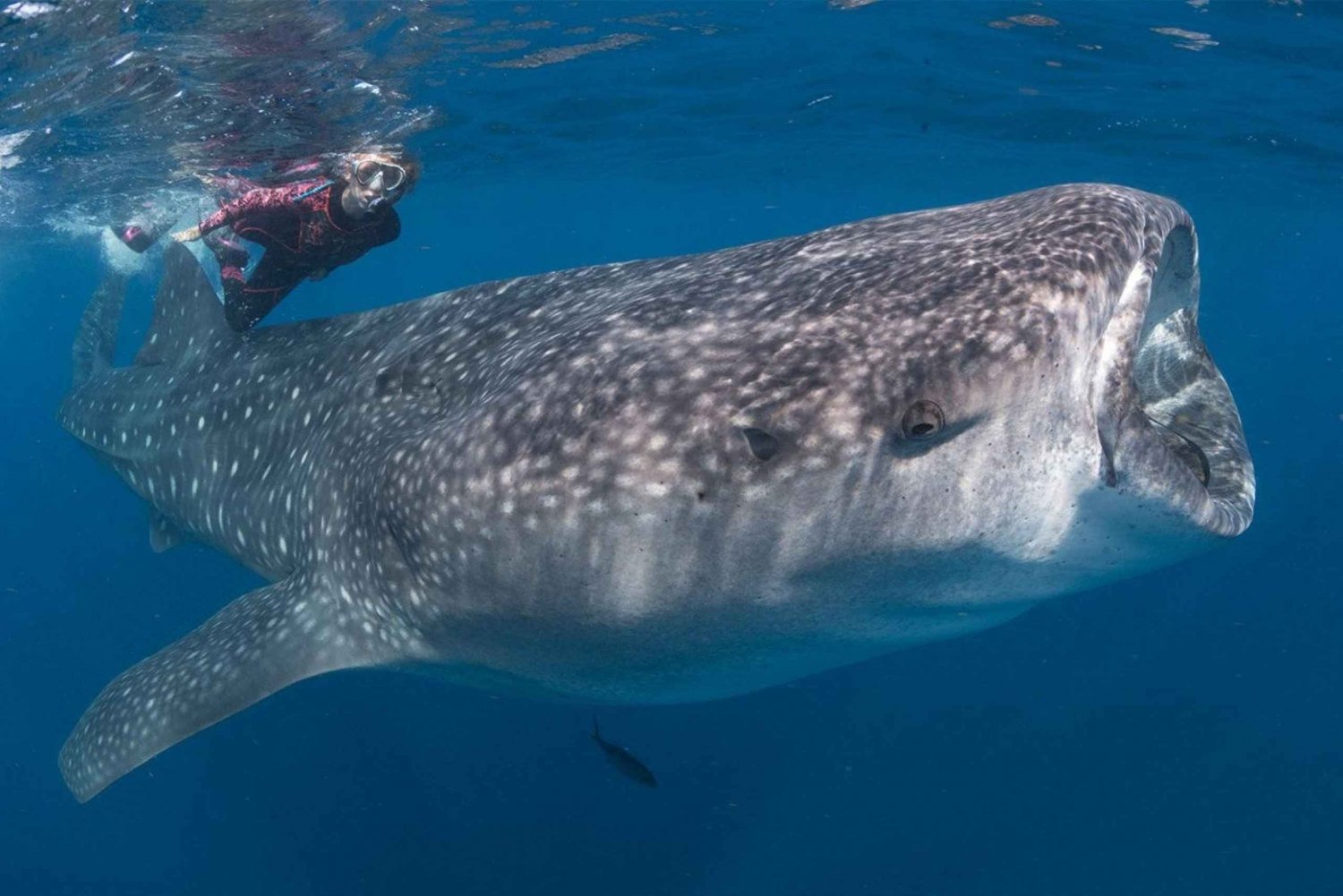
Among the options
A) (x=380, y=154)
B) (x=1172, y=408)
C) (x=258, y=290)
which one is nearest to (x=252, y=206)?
(x=258, y=290)

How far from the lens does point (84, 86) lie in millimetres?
11539

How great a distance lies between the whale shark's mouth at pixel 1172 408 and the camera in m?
2.46

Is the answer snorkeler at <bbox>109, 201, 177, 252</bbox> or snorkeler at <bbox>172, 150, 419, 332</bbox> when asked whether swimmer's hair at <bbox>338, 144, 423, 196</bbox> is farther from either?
snorkeler at <bbox>109, 201, 177, 252</bbox>

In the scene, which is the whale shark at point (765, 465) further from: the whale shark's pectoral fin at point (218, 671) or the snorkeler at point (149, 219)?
the snorkeler at point (149, 219)

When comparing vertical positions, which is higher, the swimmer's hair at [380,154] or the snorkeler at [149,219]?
the swimmer's hair at [380,154]

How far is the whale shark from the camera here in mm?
2518

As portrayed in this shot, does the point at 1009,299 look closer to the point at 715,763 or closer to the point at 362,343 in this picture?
the point at 362,343

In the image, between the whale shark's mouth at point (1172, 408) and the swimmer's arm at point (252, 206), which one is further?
the swimmer's arm at point (252, 206)

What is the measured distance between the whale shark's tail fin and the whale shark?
23.4ft

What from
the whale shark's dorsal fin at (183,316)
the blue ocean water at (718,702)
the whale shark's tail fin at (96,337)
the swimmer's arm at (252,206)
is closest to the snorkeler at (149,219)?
the blue ocean water at (718,702)

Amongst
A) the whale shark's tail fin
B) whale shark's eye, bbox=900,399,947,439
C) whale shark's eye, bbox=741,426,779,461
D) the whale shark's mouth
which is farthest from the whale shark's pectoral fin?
the whale shark's tail fin

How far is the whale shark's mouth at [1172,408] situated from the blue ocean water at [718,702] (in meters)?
7.37

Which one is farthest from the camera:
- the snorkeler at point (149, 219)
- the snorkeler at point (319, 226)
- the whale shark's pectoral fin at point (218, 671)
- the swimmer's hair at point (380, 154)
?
the snorkeler at point (149, 219)

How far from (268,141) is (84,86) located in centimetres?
304
